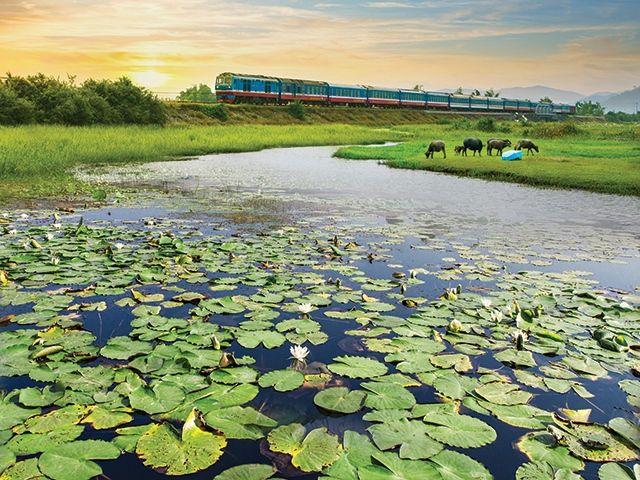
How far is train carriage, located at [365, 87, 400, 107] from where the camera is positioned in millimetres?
58125

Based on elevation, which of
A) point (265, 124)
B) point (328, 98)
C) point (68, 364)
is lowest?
point (68, 364)

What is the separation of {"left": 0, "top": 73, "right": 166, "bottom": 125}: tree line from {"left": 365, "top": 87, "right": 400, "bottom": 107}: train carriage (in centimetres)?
2760

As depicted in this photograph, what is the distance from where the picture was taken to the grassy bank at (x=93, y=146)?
13591 mm

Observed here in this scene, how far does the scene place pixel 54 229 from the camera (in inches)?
299

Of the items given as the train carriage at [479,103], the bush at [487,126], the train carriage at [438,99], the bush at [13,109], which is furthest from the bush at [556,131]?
the train carriage at [479,103]

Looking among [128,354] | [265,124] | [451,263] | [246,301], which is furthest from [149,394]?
[265,124]

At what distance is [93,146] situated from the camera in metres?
20.1

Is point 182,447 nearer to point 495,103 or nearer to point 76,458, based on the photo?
point 76,458

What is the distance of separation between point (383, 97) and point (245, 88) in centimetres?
2014

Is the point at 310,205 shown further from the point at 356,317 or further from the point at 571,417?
the point at 571,417

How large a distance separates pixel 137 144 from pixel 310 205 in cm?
1383

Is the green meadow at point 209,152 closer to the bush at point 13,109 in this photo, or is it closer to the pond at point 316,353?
the bush at point 13,109

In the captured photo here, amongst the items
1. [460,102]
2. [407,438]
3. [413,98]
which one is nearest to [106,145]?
[407,438]

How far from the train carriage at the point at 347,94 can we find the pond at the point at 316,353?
49.0 meters
